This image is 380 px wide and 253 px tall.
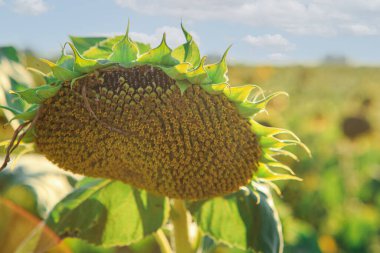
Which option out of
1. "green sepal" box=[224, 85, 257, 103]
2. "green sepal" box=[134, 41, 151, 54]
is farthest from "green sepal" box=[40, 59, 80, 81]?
"green sepal" box=[224, 85, 257, 103]

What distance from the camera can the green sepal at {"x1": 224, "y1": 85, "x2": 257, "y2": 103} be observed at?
5.31ft

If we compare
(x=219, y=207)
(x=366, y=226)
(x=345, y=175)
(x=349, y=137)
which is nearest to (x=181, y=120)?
(x=219, y=207)

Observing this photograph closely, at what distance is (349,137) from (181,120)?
720cm

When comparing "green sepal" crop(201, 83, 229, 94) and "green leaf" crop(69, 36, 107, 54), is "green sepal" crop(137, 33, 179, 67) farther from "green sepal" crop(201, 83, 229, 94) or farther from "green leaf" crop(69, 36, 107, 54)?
"green leaf" crop(69, 36, 107, 54)

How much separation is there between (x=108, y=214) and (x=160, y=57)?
738mm

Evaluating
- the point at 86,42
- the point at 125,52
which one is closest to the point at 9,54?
the point at 86,42

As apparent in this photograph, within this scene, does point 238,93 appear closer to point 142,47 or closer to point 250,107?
point 250,107

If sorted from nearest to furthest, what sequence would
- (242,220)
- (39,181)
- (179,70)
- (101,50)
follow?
(179,70) → (101,50) → (242,220) → (39,181)

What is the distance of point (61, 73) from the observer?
1582 millimetres

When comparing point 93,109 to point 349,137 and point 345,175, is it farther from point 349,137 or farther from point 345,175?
point 349,137

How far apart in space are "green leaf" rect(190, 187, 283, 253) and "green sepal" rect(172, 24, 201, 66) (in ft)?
1.75

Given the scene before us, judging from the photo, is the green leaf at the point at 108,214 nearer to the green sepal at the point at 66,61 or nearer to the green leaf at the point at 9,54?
the green leaf at the point at 9,54

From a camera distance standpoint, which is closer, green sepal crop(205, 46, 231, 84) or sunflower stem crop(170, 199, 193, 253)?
green sepal crop(205, 46, 231, 84)

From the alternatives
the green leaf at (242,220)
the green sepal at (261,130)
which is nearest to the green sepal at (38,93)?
the green sepal at (261,130)
